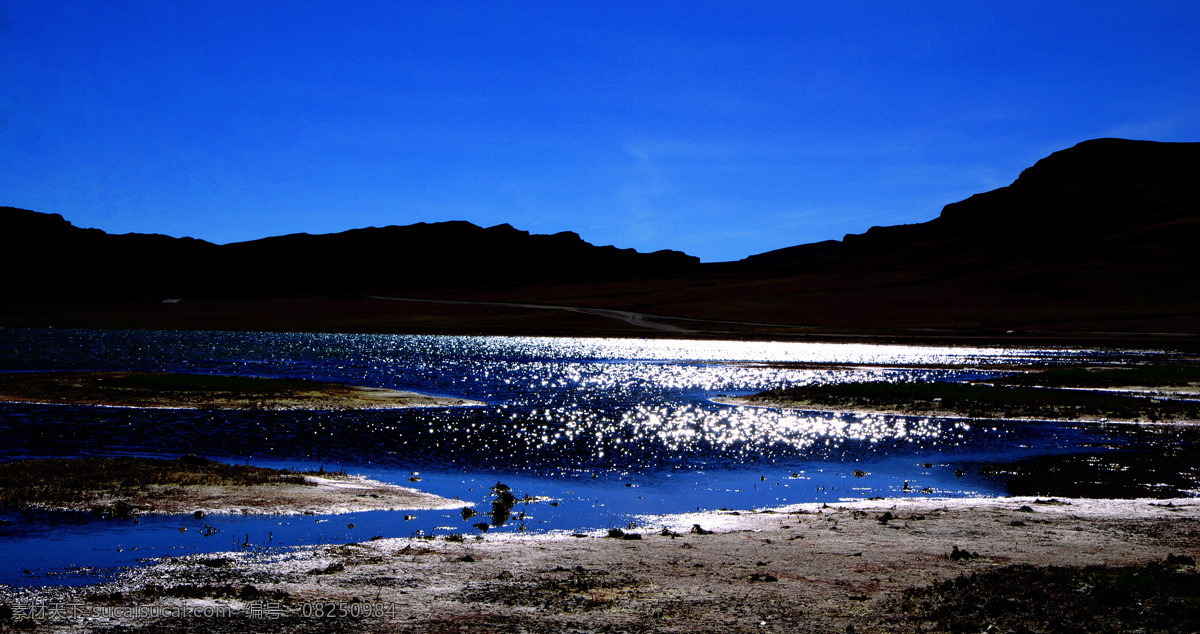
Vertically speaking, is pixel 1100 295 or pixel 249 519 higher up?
pixel 1100 295

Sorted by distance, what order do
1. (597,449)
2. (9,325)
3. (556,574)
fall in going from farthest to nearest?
(9,325)
(597,449)
(556,574)

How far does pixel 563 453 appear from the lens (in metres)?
31.2

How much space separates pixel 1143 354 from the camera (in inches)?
3620

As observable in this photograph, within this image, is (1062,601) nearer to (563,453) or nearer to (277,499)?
(277,499)

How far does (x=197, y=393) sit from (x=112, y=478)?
83.6 ft

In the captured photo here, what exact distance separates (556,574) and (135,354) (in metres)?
79.6

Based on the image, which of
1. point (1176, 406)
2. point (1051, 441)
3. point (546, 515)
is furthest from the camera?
point (1176, 406)

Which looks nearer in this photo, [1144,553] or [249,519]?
[1144,553]

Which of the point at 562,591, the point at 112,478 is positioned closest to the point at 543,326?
the point at 112,478

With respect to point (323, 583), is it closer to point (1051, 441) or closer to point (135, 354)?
point (1051, 441)

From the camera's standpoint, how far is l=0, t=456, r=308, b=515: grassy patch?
20109 mm

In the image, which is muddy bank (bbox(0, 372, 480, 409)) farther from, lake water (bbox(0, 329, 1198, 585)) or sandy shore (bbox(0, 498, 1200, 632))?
sandy shore (bbox(0, 498, 1200, 632))

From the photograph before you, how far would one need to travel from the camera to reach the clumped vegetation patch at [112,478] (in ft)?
65.3

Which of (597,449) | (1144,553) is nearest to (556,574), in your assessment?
(1144,553)
